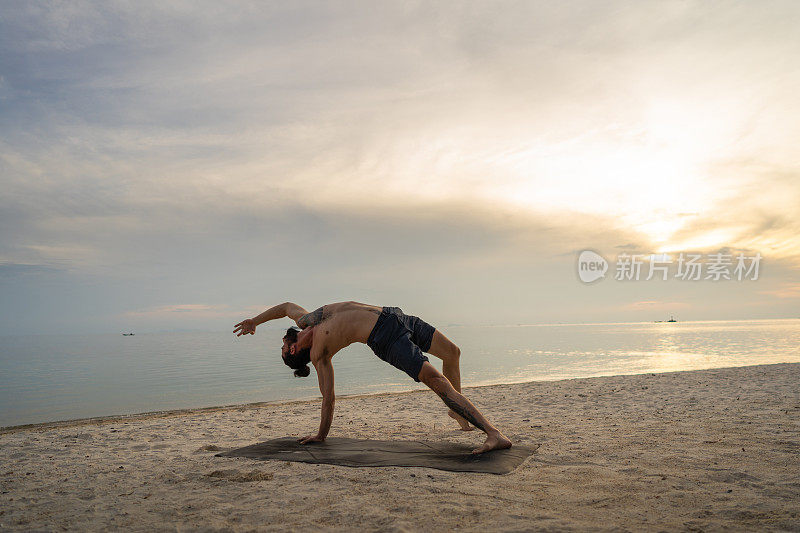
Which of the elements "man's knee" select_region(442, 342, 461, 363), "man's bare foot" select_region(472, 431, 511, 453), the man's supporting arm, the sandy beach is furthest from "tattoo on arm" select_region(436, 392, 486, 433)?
the man's supporting arm

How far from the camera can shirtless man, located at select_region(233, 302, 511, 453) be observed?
5.05m

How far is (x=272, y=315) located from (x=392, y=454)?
7.37ft

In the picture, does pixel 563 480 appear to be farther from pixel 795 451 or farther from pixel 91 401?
pixel 91 401

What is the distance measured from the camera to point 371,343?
5.33 metres

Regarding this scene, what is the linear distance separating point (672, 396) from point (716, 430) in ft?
12.2

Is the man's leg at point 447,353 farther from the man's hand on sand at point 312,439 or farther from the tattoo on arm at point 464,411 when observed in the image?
the man's hand on sand at point 312,439

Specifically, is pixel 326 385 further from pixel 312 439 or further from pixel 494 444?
pixel 494 444

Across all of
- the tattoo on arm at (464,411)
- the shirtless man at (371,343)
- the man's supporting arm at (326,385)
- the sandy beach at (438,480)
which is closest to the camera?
the sandy beach at (438,480)

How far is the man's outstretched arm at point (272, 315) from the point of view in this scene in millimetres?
6031

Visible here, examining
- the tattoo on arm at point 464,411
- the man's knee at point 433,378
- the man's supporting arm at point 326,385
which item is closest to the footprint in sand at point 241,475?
the man's supporting arm at point 326,385

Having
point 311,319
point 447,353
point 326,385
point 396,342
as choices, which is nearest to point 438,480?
point 396,342

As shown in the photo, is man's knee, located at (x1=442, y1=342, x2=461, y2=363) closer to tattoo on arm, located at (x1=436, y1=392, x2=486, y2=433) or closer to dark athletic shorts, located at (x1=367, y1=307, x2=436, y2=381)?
dark athletic shorts, located at (x1=367, y1=307, x2=436, y2=381)

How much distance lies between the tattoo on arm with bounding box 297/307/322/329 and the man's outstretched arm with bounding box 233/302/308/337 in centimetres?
21

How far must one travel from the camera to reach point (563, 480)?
425 centimetres
